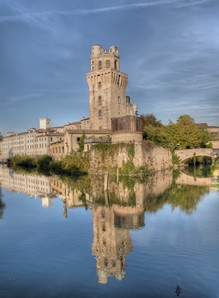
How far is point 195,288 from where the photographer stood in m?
8.76

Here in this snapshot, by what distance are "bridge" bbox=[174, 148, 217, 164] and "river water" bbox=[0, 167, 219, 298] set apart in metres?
25.9

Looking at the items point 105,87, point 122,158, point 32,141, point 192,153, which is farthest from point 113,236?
point 32,141

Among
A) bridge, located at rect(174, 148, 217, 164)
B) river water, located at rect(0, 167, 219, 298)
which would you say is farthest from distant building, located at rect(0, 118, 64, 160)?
river water, located at rect(0, 167, 219, 298)

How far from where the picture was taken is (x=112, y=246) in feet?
42.5

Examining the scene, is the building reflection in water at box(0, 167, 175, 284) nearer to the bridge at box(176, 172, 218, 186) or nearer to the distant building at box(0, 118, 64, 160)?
the bridge at box(176, 172, 218, 186)

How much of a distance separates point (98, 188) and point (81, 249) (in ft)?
52.2

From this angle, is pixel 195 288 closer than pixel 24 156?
Yes

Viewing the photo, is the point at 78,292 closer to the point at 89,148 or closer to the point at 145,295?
the point at 145,295

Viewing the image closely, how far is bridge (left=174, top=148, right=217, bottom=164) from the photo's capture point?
162ft

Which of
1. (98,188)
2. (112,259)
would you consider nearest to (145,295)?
(112,259)

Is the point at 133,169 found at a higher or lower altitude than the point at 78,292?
higher

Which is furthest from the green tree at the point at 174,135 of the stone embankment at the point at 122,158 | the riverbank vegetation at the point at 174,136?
the stone embankment at the point at 122,158

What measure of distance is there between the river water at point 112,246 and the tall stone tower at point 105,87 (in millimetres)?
30325

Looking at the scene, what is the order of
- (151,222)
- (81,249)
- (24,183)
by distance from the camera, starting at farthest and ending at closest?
(24,183) < (151,222) < (81,249)
